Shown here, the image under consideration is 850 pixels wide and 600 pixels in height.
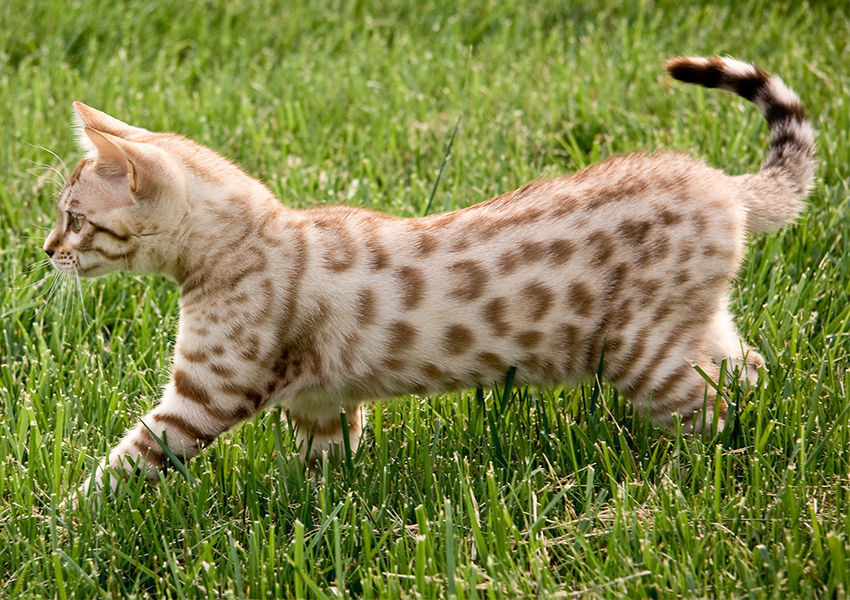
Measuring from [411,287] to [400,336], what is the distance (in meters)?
0.17

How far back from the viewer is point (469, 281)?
3.32 m

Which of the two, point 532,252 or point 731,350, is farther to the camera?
point 731,350

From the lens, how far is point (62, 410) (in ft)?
11.7

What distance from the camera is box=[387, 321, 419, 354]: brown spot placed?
11.0 feet

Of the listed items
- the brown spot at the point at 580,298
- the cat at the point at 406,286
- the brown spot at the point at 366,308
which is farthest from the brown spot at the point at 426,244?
the brown spot at the point at 580,298

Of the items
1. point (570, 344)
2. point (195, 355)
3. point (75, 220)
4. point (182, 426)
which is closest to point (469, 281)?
point (570, 344)

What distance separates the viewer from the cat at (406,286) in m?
3.25

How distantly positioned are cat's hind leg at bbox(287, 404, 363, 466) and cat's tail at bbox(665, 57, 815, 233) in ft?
5.27

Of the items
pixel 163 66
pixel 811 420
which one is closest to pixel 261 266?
pixel 811 420

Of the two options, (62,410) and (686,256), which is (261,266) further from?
(686,256)

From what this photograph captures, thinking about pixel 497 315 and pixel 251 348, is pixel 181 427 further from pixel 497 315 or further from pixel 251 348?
pixel 497 315

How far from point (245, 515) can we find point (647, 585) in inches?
51.3

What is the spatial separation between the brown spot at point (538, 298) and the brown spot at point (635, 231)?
312 millimetres

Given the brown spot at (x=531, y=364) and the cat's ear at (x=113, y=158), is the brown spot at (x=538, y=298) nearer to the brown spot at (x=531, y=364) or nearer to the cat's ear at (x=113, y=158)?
the brown spot at (x=531, y=364)
